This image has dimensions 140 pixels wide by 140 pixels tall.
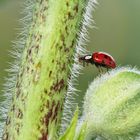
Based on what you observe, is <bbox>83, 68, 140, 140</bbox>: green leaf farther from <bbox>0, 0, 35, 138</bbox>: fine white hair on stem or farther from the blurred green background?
the blurred green background

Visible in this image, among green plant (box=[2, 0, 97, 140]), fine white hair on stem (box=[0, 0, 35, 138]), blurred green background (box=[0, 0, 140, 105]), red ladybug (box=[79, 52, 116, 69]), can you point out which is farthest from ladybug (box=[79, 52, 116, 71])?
blurred green background (box=[0, 0, 140, 105])

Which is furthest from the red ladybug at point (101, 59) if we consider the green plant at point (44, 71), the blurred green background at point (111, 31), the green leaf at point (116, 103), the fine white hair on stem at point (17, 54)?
the blurred green background at point (111, 31)

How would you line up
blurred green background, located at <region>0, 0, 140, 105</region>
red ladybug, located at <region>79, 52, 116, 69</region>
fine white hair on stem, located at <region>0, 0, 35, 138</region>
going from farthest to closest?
blurred green background, located at <region>0, 0, 140, 105</region>, red ladybug, located at <region>79, 52, 116, 69</region>, fine white hair on stem, located at <region>0, 0, 35, 138</region>

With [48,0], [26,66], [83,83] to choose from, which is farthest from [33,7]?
[83,83]

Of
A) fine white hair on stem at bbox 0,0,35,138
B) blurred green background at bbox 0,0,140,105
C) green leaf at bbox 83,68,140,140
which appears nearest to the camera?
fine white hair on stem at bbox 0,0,35,138

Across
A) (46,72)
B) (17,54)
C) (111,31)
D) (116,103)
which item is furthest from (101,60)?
(111,31)

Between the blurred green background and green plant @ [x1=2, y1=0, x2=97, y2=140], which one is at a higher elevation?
green plant @ [x1=2, y1=0, x2=97, y2=140]

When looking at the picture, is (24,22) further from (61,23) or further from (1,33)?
(1,33)

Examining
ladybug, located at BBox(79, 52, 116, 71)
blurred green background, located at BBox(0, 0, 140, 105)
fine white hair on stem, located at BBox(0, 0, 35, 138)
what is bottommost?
blurred green background, located at BBox(0, 0, 140, 105)
